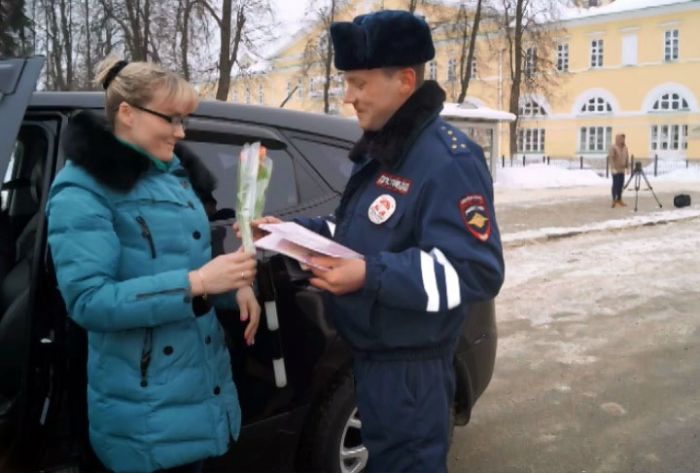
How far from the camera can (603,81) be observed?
43094mm

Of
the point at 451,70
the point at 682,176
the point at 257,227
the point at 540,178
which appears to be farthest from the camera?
the point at 451,70

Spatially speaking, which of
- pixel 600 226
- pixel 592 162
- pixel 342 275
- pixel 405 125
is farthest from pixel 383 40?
pixel 592 162

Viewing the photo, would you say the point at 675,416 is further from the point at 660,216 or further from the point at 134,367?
the point at 660,216

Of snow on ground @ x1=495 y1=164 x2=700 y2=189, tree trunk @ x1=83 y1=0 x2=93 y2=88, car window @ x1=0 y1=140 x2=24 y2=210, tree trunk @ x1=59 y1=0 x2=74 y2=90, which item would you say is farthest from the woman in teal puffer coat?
tree trunk @ x1=59 y1=0 x2=74 y2=90

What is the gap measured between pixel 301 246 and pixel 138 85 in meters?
0.66

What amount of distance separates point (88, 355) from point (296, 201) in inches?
42.7

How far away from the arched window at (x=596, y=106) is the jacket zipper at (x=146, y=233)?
45.3 m

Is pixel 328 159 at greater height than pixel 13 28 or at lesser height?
lesser

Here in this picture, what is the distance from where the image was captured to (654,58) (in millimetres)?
40969

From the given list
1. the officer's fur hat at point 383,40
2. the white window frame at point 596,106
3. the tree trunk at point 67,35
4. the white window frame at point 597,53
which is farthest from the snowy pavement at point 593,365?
the white window frame at point 597,53

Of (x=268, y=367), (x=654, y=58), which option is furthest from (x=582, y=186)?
(x=268, y=367)

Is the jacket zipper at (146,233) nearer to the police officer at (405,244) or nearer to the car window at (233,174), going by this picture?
the police officer at (405,244)

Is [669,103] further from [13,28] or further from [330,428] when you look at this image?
[330,428]

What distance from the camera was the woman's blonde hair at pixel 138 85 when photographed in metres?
1.95
